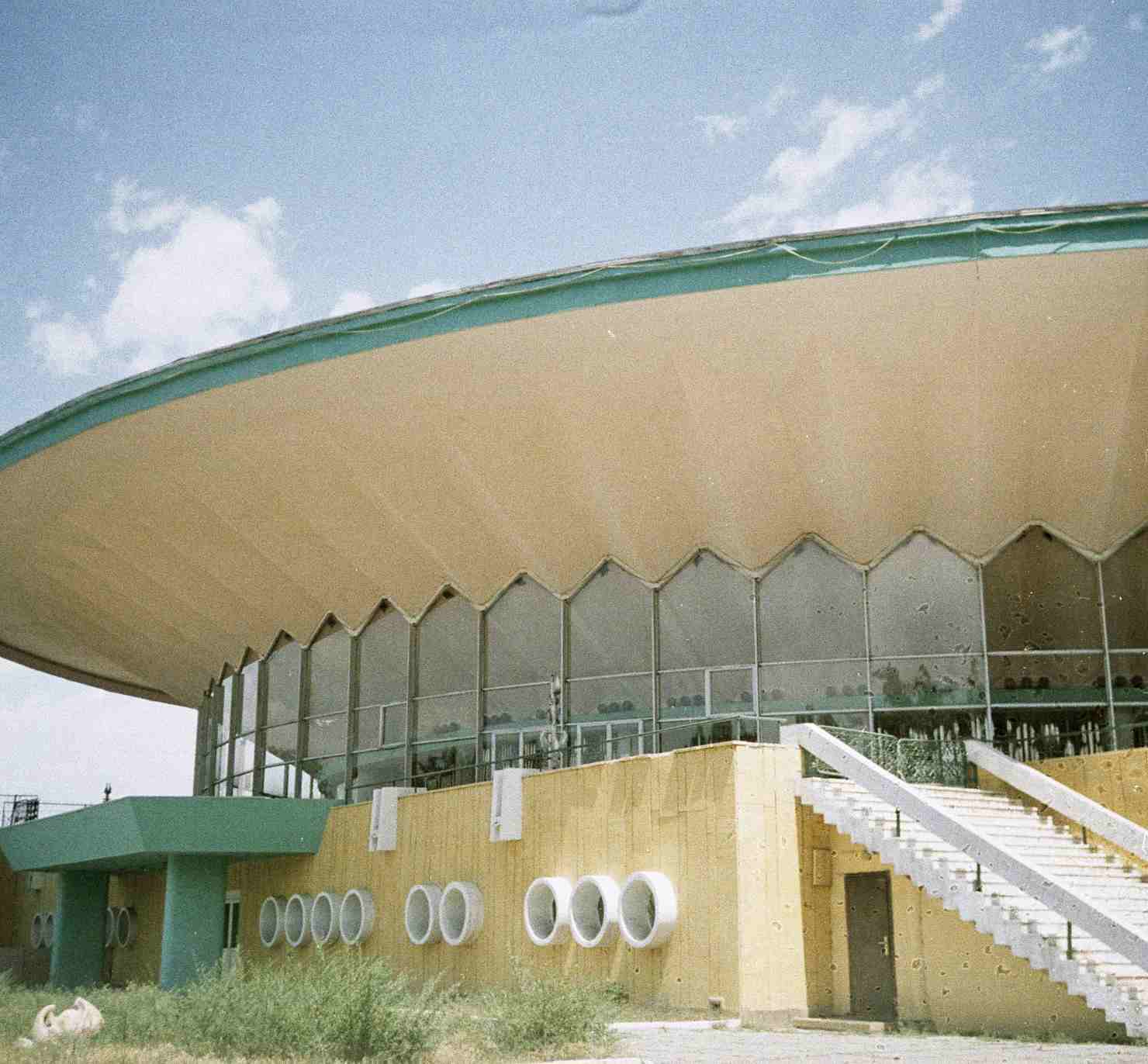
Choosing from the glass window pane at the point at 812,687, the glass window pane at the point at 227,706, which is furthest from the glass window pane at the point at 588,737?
the glass window pane at the point at 227,706

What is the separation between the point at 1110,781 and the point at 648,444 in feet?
29.4

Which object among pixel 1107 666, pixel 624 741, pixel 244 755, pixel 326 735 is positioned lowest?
pixel 624 741

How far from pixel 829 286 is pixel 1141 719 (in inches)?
376

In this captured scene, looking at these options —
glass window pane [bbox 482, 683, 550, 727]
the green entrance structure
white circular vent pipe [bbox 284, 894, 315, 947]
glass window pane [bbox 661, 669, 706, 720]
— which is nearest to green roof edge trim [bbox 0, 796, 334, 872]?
the green entrance structure

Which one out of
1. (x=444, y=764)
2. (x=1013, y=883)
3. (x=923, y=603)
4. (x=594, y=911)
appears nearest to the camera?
(x=1013, y=883)

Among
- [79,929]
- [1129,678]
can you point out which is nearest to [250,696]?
[79,929]

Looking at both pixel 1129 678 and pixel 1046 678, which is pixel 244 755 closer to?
pixel 1046 678

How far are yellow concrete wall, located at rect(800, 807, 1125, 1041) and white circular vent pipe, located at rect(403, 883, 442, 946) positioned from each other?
6.45 meters

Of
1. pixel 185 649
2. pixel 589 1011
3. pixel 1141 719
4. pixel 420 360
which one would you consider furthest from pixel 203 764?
pixel 589 1011

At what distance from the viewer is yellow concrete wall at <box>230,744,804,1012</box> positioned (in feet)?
59.1

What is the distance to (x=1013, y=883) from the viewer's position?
53.0 ft

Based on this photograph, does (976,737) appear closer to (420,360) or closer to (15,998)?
(420,360)

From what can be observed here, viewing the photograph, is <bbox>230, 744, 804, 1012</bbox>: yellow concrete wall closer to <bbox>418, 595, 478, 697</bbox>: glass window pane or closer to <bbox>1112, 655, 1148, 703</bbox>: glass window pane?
<bbox>418, 595, 478, 697</bbox>: glass window pane

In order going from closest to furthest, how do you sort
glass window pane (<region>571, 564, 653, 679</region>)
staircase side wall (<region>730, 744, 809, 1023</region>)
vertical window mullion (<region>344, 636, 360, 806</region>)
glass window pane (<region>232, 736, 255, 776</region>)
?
staircase side wall (<region>730, 744, 809, 1023</region>) → glass window pane (<region>571, 564, 653, 679</region>) → vertical window mullion (<region>344, 636, 360, 806</region>) → glass window pane (<region>232, 736, 255, 776</region>)
